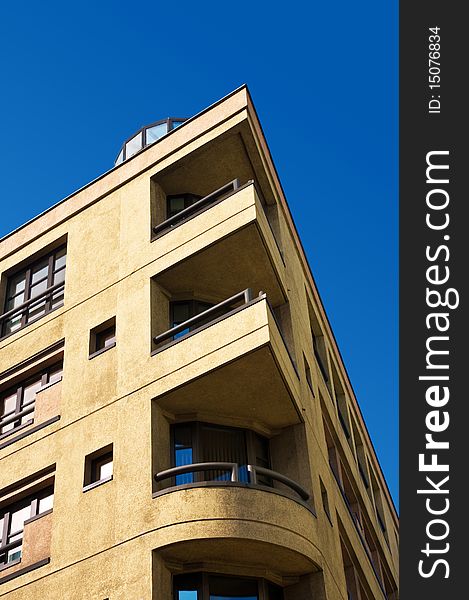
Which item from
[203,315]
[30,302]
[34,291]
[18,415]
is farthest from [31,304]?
[203,315]

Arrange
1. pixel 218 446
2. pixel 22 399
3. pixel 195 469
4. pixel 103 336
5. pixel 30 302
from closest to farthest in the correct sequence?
pixel 195 469
pixel 218 446
pixel 103 336
pixel 22 399
pixel 30 302

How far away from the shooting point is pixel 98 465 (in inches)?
781

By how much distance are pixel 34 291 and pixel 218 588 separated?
11.3m

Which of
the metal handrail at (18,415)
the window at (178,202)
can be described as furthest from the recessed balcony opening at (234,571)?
the window at (178,202)

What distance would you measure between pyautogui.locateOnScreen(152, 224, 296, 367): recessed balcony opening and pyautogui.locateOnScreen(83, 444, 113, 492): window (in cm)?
312

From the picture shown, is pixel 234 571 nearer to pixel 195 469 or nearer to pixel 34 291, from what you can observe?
pixel 195 469

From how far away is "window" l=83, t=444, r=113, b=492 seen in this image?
1952 centimetres

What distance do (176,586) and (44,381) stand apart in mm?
7524

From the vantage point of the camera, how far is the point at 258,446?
20.8 m

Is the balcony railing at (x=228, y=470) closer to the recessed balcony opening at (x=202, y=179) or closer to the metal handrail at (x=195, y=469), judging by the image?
the metal handrail at (x=195, y=469)

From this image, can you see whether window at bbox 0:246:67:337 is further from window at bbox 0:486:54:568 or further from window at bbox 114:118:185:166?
window at bbox 0:486:54:568

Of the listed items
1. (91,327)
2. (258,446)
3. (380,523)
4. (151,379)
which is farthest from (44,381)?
(380,523)

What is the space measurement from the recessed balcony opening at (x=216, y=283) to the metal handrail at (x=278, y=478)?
3919 mm

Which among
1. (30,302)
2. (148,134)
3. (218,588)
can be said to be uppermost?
(148,134)
